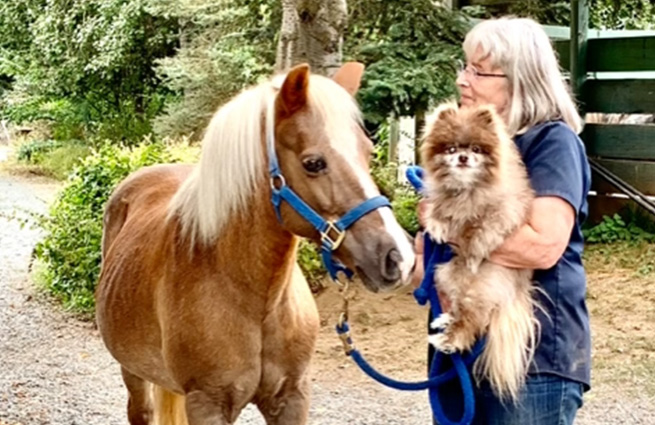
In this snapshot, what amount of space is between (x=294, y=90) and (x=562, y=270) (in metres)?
0.94

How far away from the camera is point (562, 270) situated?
224 cm

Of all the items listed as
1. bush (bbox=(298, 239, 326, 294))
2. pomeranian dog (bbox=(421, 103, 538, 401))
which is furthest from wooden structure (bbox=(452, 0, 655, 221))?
pomeranian dog (bbox=(421, 103, 538, 401))

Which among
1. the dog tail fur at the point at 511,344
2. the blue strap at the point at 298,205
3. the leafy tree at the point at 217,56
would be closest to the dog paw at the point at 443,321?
the dog tail fur at the point at 511,344

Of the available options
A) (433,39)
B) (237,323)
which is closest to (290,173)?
(237,323)

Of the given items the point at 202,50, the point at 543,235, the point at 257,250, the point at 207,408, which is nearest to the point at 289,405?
the point at 207,408

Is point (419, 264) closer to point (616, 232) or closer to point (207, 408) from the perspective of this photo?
point (207, 408)

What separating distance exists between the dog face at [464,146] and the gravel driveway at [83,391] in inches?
128

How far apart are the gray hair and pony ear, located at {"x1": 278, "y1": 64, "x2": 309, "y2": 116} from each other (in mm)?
565

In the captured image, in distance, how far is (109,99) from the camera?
62.0ft

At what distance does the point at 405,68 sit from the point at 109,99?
1376cm

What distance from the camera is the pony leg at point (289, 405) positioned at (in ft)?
9.95

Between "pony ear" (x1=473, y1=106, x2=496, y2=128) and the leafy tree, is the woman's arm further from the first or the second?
the leafy tree

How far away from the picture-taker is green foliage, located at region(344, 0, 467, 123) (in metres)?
6.12

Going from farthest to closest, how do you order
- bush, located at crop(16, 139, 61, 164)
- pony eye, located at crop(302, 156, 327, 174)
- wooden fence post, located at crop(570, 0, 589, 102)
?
bush, located at crop(16, 139, 61, 164) < wooden fence post, located at crop(570, 0, 589, 102) < pony eye, located at crop(302, 156, 327, 174)
